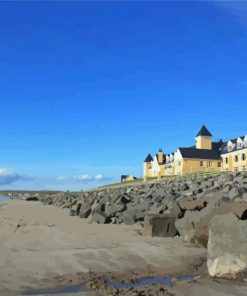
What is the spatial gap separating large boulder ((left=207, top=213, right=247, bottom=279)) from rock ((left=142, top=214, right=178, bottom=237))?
491cm

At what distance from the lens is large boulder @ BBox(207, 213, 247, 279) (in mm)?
7816

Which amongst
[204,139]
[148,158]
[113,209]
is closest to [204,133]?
[204,139]

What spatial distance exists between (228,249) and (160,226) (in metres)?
5.39

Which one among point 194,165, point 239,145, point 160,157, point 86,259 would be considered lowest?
point 86,259

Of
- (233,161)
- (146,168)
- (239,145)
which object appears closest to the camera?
(239,145)

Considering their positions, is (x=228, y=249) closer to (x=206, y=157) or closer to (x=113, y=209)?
(x=113, y=209)

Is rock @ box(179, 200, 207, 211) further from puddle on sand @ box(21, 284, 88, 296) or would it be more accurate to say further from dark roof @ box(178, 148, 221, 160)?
dark roof @ box(178, 148, 221, 160)

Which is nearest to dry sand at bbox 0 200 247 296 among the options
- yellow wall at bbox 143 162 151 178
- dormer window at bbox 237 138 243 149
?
dormer window at bbox 237 138 243 149

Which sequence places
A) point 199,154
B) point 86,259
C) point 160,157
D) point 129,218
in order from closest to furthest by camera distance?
1. point 86,259
2. point 129,218
3. point 199,154
4. point 160,157

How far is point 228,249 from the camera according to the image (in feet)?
26.2

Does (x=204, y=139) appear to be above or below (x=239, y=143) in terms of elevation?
above

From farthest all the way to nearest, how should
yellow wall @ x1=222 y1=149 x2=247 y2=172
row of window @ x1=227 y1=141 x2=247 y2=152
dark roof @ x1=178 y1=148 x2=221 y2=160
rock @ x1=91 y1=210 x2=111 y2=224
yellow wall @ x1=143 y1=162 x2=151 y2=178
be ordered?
yellow wall @ x1=143 y1=162 x2=151 y2=178 → dark roof @ x1=178 y1=148 x2=221 y2=160 → row of window @ x1=227 y1=141 x2=247 y2=152 → yellow wall @ x1=222 y1=149 x2=247 y2=172 → rock @ x1=91 y1=210 x2=111 y2=224

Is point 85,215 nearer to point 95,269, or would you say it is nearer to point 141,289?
point 95,269

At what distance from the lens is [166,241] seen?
479 inches
